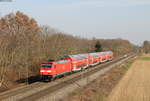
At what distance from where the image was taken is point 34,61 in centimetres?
4072

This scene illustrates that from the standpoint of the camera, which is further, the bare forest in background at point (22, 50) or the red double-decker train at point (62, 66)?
the red double-decker train at point (62, 66)

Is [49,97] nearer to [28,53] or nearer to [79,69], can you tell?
[28,53]

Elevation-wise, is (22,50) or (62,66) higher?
(22,50)

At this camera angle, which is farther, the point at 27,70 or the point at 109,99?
the point at 27,70

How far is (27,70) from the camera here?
1512 inches

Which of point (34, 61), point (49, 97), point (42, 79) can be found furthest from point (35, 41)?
point (49, 97)

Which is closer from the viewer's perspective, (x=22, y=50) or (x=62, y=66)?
(x=62, y=66)

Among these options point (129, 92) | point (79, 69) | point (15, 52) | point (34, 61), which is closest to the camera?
point (129, 92)

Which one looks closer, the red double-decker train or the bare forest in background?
the bare forest in background

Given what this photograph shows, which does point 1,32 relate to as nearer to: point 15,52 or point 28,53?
point 15,52

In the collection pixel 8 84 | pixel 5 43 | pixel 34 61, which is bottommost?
pixel 8 84

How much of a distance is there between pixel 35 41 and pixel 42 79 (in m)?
15.6

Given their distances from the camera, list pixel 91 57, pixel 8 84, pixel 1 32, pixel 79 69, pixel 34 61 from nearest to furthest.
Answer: pixel 1 32 < pixel 8 84 < pixel 34 61 < pixel 79 69 < pixel 91 57

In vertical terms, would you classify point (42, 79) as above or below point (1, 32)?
below
